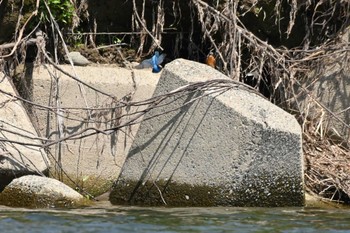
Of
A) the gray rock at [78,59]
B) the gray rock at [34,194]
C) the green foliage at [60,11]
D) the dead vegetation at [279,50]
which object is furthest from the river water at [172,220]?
the green foliage at [60,11]

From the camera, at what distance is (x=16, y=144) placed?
7441 mm

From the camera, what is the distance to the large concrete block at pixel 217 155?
7043mm

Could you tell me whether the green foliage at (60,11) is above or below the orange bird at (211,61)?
above

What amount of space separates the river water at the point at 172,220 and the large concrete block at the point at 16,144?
475mm

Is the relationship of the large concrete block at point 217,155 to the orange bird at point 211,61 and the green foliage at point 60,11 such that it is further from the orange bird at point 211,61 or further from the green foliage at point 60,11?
the green foliage at point 60,11

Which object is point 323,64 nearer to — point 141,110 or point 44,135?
point 141,110

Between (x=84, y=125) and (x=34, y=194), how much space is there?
924 millimetres

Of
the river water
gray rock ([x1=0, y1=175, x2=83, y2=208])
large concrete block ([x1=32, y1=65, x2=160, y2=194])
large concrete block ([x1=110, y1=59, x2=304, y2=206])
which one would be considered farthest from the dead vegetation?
the river water

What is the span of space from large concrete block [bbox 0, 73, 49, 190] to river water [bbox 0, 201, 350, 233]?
47cm

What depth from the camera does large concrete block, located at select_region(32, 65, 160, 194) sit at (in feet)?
25.4

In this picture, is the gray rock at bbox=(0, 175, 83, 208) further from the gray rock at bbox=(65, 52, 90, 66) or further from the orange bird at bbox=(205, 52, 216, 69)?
the orange bird at bbox=(205, 52, 216, 69)

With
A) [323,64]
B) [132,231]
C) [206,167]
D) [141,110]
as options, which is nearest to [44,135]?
[141,110]

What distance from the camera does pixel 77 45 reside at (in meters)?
8.71

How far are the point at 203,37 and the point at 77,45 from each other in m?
1.12
